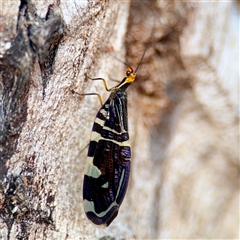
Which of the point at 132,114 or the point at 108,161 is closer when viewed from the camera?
the point at 108,161

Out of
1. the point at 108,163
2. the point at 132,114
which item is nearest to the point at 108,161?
the point at 108,163

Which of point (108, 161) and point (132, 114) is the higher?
point (132, 114)

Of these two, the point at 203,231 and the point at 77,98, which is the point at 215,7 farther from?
the point at 203,231

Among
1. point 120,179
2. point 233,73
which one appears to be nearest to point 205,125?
point 233,73

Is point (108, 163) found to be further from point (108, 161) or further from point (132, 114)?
point (132, 114)

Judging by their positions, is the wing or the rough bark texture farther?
the wing

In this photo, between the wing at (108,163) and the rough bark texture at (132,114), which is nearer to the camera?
the rough bark texture at (132,114)
